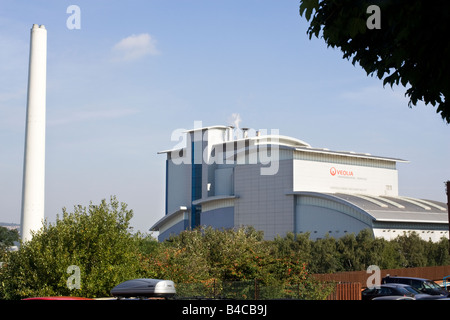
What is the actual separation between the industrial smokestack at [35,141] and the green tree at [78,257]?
12.2m

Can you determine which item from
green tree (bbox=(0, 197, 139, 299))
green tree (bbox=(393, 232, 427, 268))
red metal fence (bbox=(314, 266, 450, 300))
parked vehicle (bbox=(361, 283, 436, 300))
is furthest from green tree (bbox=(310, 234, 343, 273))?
green tree (bbox=(0, 197, 139, 299))

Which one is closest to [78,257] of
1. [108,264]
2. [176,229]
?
[108,264]

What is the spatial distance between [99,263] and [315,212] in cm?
6047

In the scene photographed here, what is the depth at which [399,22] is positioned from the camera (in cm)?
862

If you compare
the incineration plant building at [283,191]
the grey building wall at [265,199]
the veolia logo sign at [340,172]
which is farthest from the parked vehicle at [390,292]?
the veolia logo sign at [340,172]

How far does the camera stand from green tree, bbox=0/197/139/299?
91.8ft

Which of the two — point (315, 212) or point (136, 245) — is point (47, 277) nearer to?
point (136, 245)

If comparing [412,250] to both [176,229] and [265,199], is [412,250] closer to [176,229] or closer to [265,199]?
[265,199]

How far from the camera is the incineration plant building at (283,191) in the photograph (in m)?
83.6

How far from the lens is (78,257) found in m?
28.6

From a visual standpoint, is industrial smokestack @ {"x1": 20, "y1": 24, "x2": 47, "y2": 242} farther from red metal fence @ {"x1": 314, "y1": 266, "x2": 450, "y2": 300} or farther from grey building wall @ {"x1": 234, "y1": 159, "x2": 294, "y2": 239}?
grey building wall @ {"x1": 234, "y1": 159, "x2": 294, "y2": 239}

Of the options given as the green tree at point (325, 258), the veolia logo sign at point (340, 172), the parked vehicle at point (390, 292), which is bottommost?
the parked vehicle at point (390, 292)

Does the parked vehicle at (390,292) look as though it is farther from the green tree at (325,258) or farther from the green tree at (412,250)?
the green tree at (412,250)

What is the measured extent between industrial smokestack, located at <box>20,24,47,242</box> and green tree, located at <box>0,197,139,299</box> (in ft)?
40.1
